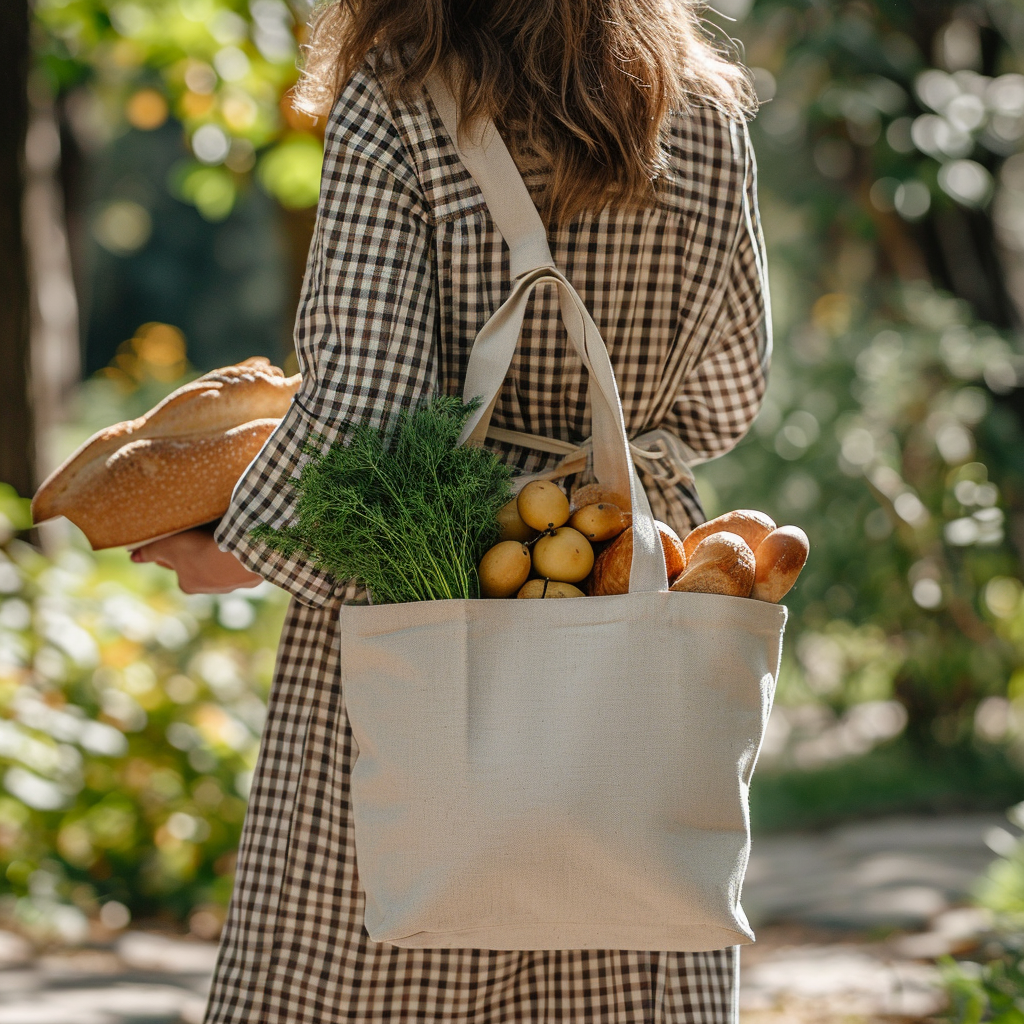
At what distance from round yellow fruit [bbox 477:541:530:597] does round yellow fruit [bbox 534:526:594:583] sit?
0.6 inches

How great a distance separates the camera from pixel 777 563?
40.1 inches

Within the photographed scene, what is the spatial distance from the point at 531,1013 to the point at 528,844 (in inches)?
18.6

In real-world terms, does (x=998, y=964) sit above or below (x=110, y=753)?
→ above

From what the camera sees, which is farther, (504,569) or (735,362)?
(735,362)

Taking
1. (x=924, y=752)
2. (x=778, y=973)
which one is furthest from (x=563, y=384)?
(x=924, y=752)

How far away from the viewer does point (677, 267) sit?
4.10ft

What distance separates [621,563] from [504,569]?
0.38 feet

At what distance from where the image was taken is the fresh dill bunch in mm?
1017

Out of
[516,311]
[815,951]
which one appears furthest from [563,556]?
[815,951]

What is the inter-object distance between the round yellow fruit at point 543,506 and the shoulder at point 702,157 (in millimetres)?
395

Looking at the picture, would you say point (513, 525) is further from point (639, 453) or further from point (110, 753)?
point (110, 753)

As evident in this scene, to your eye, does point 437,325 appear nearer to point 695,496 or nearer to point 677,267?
point 677,267

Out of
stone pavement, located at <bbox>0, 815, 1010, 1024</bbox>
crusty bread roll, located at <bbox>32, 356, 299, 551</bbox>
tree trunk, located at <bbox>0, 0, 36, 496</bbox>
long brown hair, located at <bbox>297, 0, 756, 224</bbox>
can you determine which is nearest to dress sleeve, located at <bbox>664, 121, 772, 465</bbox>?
long brown hair, located at <bbox>297, 0, 756, 224</bbox>

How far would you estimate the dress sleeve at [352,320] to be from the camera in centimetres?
109
